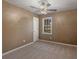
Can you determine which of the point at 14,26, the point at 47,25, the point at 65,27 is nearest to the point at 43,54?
the point at 14,26

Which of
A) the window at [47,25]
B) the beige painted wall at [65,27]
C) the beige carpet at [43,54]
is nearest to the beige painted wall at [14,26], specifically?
the beige carpet at [43,54]

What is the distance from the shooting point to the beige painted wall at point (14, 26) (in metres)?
3.18

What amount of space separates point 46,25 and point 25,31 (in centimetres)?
227

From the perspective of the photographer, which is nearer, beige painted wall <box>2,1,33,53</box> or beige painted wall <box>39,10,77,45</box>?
beige painted wall <box>2,1,33,53</box>

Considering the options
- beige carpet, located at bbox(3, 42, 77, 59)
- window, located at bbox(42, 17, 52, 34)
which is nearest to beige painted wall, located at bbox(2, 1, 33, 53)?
beige carpet, located at bbox(3, 42, 77, 59)

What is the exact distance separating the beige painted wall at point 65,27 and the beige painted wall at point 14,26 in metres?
2.26

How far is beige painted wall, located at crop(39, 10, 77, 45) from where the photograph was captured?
4543 mm

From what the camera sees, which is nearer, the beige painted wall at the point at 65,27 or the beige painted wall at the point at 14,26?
the beige painted wall at the point at 14,26

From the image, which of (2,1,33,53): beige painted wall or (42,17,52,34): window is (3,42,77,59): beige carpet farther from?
(42,17,52,34): window

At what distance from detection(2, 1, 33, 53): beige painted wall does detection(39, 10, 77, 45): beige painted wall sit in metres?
2.26

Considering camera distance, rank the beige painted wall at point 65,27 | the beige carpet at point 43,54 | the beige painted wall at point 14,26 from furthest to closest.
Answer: the beige painted wall at point 65,27, the beige painted wall at point 14,26, the beige carpet at point 43,54

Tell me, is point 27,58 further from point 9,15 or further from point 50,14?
point 50,14

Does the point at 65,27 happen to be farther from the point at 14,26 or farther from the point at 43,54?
the point at 14,26

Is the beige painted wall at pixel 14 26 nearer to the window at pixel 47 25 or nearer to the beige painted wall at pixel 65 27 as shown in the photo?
the window at pixel 47 25
